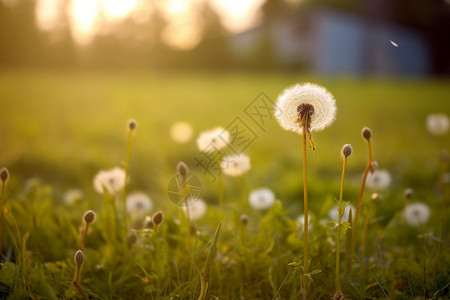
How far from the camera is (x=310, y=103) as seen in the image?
94cm

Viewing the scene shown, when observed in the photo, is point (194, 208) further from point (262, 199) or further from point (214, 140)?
point (214, 140)

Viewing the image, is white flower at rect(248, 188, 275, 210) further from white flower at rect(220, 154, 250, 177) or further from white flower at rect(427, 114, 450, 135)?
white flower at rect(427, 114, 450, 135)

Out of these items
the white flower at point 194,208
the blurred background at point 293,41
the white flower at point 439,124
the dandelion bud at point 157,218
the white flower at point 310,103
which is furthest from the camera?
the blurred background at point 293,41

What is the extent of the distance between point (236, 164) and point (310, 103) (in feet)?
1.65

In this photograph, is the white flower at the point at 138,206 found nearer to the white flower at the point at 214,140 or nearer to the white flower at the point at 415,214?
the white flower at the point at 214,140

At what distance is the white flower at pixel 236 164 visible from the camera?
1.37m

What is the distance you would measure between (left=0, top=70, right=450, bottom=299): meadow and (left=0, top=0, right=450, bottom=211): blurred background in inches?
1.3

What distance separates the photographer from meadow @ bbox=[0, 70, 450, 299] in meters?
1.06

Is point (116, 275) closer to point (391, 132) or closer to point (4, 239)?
point (4, 239)

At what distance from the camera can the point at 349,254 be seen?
110 centimetres

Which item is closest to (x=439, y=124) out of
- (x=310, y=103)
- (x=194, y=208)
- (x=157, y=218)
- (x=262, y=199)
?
(x=262, y=199)

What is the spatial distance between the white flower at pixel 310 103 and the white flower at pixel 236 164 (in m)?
0.40

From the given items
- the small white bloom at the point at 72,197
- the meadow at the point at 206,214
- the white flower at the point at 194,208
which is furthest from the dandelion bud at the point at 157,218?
the small white bloom at the point at 72,197

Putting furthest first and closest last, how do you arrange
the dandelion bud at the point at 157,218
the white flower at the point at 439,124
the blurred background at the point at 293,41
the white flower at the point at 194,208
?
the blurred background at the point at 293,41 < the white flower at the point at 439,124 < the white flower at the point at 194,208 < the dandelion bud at the point at 157,218
